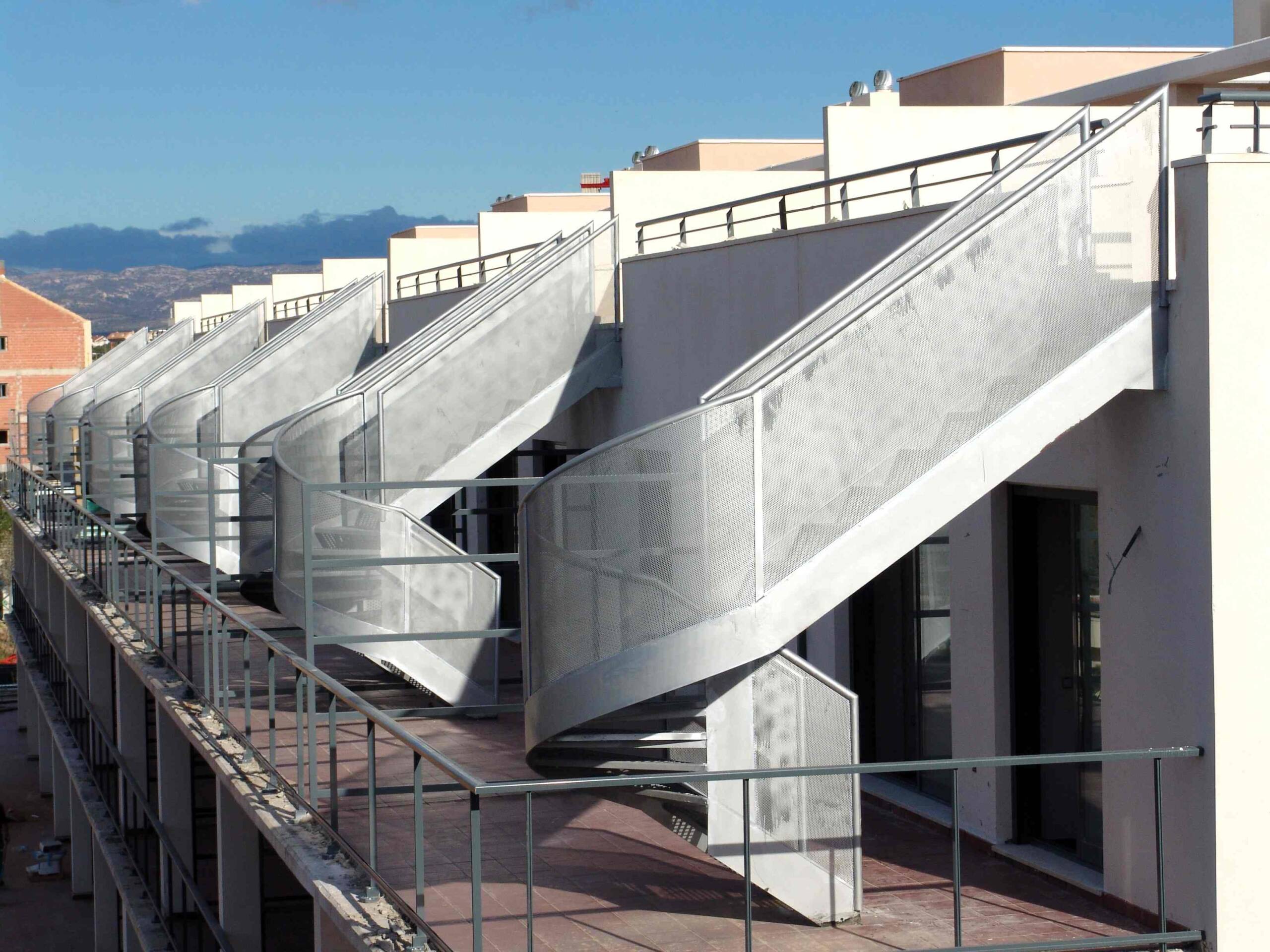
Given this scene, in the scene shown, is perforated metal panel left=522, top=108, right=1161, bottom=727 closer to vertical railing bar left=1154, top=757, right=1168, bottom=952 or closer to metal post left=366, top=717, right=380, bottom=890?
metal post left=366, top=717, right=380, bottom=890

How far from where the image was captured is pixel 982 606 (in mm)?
9062

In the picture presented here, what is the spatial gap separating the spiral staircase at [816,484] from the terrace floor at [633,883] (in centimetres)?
35

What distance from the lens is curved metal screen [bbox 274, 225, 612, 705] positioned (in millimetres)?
11758

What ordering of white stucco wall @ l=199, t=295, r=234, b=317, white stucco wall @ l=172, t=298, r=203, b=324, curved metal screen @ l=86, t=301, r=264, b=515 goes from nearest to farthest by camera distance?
1. curved metal screen @ l=86, t=301, r=264, b=515
2. white stucco wall @ l=199, t=295, r=234, b=317
3. white stucco wall @ l=172, t=298, r=203, b=324

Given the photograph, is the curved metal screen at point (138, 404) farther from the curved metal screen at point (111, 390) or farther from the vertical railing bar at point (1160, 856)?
the vertical railing bar at point (1160, 856)

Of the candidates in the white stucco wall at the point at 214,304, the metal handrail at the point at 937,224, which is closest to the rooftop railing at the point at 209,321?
the white stucco wall at the point at 214,304

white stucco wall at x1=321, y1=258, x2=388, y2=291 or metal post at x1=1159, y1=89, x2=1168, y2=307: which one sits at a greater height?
white stucco wall at x1=321, y1=258, x2=388, y2=291

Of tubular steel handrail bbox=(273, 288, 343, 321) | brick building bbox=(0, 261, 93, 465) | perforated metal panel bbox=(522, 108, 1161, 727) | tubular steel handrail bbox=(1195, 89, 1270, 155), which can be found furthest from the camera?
brick building bbox=(0, 261, 93, 465)

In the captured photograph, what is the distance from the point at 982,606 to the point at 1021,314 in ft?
8.33

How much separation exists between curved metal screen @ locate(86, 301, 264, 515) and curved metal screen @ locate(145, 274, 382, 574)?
122 centimetres

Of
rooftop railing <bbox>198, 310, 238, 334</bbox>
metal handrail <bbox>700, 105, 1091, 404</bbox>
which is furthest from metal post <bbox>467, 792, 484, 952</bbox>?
rooftop railing <bbox>198, 310, 238, 334</bbox>

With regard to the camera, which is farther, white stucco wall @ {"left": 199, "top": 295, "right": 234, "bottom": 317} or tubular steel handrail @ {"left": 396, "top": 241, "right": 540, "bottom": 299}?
white stucco wall @ {"left": 199, "top": 295, "right": 234, "bottom": 317}

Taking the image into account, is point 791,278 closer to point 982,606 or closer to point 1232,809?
point 982,606

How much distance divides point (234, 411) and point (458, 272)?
3.45 m
